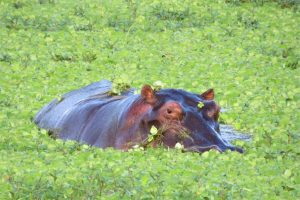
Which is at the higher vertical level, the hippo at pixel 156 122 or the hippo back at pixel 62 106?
the hippo at pixel 156 122

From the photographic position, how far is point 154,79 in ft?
37.7

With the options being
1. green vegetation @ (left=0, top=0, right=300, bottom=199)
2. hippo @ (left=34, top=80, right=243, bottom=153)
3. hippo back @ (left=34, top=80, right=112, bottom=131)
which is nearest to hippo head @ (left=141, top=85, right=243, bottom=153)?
hippo @ (left=34, top=80, right=243, bottom=153)

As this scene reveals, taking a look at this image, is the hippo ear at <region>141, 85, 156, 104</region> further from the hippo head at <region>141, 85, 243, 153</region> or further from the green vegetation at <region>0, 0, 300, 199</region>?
the green vegetation at <region>0, 0, 300, 199</region>

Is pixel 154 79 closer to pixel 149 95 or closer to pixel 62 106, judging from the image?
pixel 62 106

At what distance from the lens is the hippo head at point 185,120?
7.32m

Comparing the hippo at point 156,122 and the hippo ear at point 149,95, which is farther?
the hippo ear at point 149,95

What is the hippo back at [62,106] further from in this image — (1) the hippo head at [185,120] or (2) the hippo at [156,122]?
(1) the hippo head at [185,120]

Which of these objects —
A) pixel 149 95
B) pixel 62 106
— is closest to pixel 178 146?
pixel 149 95

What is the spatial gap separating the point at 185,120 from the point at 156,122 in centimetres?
25

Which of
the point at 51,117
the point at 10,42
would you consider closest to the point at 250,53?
the point at 10,42

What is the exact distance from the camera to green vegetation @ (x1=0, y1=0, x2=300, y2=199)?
6160mm

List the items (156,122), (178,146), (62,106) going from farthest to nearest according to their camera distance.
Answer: (62,106) → (156,122) → (178,146)

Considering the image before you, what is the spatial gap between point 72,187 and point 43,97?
179 inches

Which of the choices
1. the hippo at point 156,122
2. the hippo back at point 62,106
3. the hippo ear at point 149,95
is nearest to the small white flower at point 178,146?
the hippo at point 156,122
